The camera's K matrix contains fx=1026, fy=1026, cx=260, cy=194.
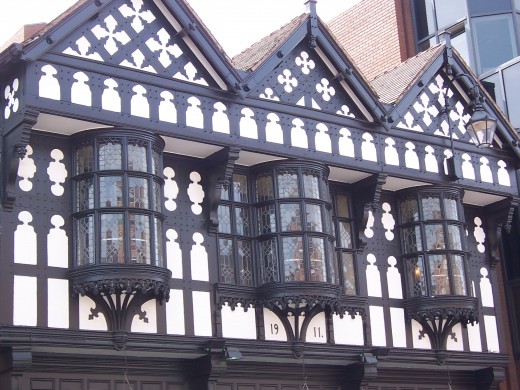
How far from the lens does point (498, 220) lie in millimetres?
23688

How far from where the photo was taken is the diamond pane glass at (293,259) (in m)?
19.3

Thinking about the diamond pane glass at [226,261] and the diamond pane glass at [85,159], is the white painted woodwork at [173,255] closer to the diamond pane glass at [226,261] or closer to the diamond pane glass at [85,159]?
the diamond pane glass at [226,261]

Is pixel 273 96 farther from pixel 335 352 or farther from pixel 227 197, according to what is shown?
pixel 335 352

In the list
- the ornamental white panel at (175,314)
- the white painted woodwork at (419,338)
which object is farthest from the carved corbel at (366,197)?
the ornamental white panel at (175,314)

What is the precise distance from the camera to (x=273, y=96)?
20.2 m

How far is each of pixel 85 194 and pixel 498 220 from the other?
10389 millimetres

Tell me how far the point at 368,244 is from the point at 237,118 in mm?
4424

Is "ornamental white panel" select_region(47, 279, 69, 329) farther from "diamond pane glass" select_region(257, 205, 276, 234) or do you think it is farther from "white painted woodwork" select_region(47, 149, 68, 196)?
"diamond pane glass" select_region(257, 205, 276, 234)

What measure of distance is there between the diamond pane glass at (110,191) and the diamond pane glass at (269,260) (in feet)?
11.0

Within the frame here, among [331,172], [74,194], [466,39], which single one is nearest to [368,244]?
[331,172]

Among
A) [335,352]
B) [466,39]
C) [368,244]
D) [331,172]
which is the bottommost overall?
[335,352]

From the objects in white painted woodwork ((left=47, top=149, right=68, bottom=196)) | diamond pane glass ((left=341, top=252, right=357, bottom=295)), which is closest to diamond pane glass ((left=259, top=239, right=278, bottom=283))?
diamond pane glass ((left=341, top=252, right=357, bottom=295))

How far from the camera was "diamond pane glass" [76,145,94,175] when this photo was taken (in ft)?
58.8

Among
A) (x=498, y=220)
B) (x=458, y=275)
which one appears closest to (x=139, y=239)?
(x=458, y=275)
